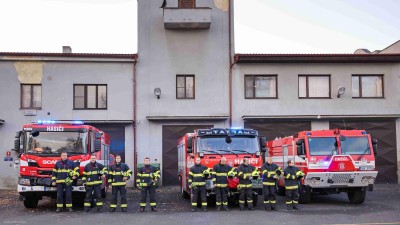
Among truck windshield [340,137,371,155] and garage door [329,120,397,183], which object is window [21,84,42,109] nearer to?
garage door [329,120,397,183]

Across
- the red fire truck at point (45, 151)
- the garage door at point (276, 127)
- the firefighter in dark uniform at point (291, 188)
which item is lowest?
the firefighter in dark uniform at point (291, 188)

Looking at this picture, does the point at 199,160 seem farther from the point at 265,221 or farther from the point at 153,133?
the point at 153,133


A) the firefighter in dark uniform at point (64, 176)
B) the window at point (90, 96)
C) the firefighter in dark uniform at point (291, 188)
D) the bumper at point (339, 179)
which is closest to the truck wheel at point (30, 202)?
the firefighter in dark uniform at point (64, 176)

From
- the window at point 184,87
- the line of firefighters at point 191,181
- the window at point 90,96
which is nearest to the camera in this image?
the line of firefighters at point 191,181

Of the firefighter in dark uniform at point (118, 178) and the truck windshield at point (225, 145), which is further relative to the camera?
the truck windshield at point (225, 145)

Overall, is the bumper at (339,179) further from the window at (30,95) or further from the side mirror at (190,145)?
the window at (30,95)

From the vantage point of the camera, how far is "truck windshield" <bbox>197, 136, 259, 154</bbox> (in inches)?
679

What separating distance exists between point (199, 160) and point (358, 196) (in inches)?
238

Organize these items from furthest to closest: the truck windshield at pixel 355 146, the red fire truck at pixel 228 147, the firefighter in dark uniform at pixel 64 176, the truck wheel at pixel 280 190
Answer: the truck wheel at pixel 280 190
the truck windshield at pixel 355 146
the red fire truck at pixel 228 147
the firefighter in dark uniform at pixel 64 176

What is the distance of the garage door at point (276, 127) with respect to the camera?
27344 mm

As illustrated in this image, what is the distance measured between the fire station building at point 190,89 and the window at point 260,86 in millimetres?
53

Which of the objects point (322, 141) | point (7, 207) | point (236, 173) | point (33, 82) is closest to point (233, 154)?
point (236, 173)

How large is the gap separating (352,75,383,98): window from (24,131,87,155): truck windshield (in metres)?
16.6

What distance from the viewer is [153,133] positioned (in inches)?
1060
